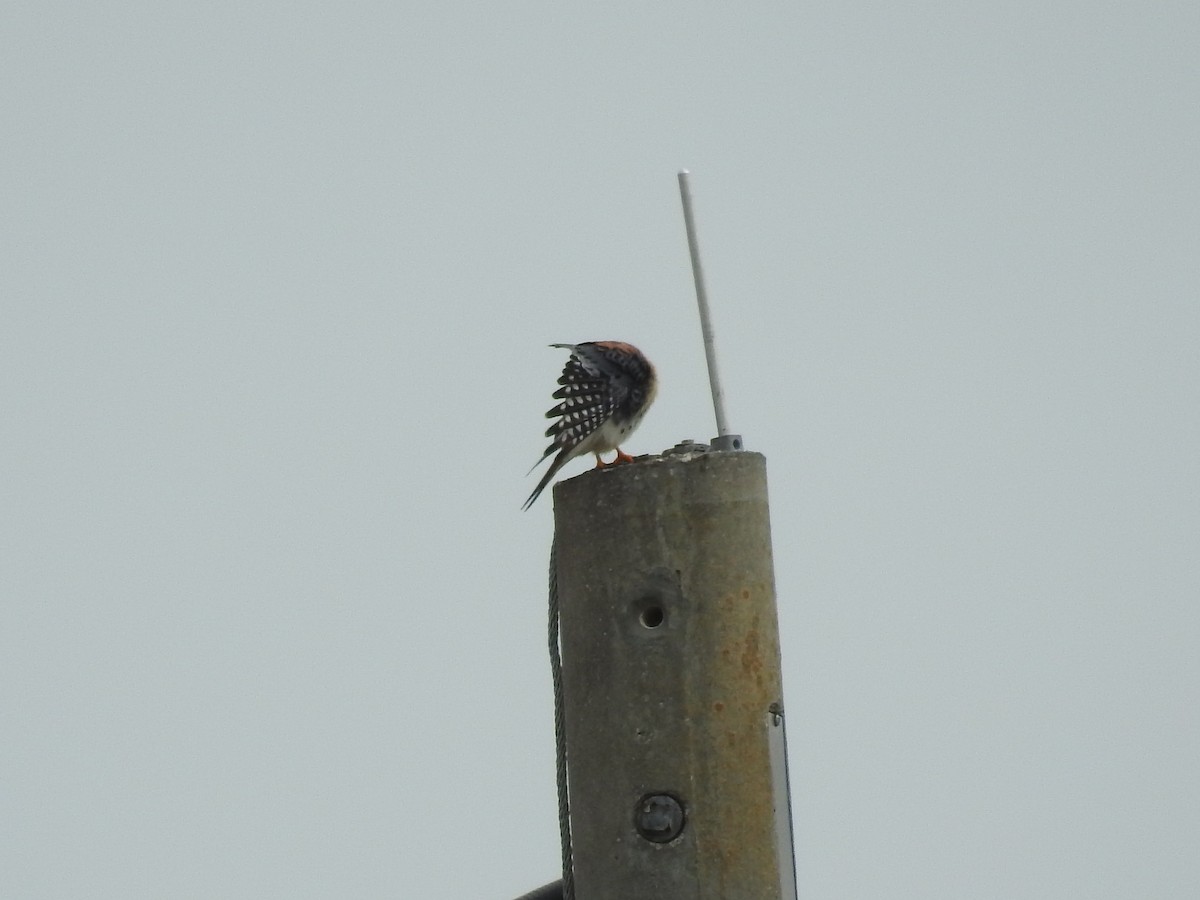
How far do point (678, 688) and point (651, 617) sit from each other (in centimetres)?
21

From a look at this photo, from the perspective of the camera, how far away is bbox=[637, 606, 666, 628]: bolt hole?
460cm

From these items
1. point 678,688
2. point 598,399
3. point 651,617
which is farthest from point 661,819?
point 598,399

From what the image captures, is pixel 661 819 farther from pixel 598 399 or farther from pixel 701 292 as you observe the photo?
pixel 598 399

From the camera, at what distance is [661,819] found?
14.9 ft

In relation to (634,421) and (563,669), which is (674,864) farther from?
(634,421)

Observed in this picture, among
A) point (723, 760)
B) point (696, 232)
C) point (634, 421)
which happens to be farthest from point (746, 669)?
point (634, 421)

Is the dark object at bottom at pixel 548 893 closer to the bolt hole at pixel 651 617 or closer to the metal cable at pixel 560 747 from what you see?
the metal cable at pixel 560 747

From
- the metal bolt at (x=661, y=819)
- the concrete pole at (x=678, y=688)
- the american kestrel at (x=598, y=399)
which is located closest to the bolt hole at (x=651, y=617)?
the concrete pole at (x=678, y=688)

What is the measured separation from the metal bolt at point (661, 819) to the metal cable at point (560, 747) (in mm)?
328

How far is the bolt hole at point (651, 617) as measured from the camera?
460cm

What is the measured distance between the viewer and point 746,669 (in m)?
4.60

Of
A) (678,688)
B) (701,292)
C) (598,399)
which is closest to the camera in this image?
(678,688)

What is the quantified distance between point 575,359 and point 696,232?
2428mm

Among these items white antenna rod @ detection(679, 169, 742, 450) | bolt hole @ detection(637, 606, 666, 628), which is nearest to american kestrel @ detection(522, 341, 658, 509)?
white antenna rod @ detection(679, 169, 742, 450)
